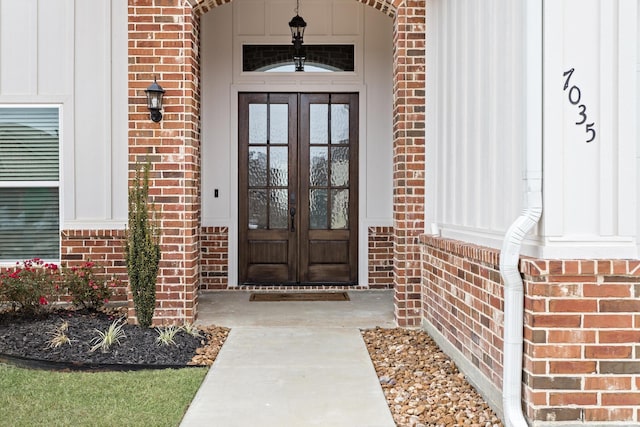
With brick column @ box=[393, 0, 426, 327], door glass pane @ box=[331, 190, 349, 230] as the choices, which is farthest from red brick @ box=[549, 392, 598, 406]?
door glass pane @ box=[331, 190, 349, 230]

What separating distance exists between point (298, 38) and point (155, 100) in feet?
8.21

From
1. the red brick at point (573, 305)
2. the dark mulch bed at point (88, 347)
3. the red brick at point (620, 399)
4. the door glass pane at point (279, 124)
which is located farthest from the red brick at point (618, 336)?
the door glass pane at point (279, 124)

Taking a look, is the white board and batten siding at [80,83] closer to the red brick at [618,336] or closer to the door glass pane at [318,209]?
the door glass pane at [318,209]

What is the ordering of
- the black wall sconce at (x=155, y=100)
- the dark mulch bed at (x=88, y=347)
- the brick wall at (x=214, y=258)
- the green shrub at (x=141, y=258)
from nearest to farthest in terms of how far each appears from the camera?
the dark mulch bed at (x=88, y=347) < the green shrub at (x=141, y=258) < the black wall sconce at (x=155, y=100) < the brick wall at (x=214, y=258)

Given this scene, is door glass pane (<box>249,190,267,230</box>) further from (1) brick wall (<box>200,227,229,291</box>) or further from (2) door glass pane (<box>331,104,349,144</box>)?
(2) door glass pane (<box>331,104,349,144</box>)

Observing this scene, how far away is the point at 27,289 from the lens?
5.86m

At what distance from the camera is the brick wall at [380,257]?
25.4 ft

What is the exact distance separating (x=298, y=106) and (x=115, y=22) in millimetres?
2412

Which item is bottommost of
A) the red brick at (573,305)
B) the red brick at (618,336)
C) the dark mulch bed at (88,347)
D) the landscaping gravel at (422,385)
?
the landscaping gravel at (422,385)

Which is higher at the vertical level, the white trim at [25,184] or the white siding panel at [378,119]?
the white siding panel at [378,119]

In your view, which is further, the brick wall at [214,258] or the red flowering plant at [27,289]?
the brick wall at [214,258]

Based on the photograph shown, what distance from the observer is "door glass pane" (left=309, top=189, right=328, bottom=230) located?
781 centimetres

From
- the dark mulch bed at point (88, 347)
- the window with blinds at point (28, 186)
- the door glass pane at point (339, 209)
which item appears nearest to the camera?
the dark mulch bed at point (88, 347)

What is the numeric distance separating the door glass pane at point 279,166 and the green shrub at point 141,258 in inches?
108
